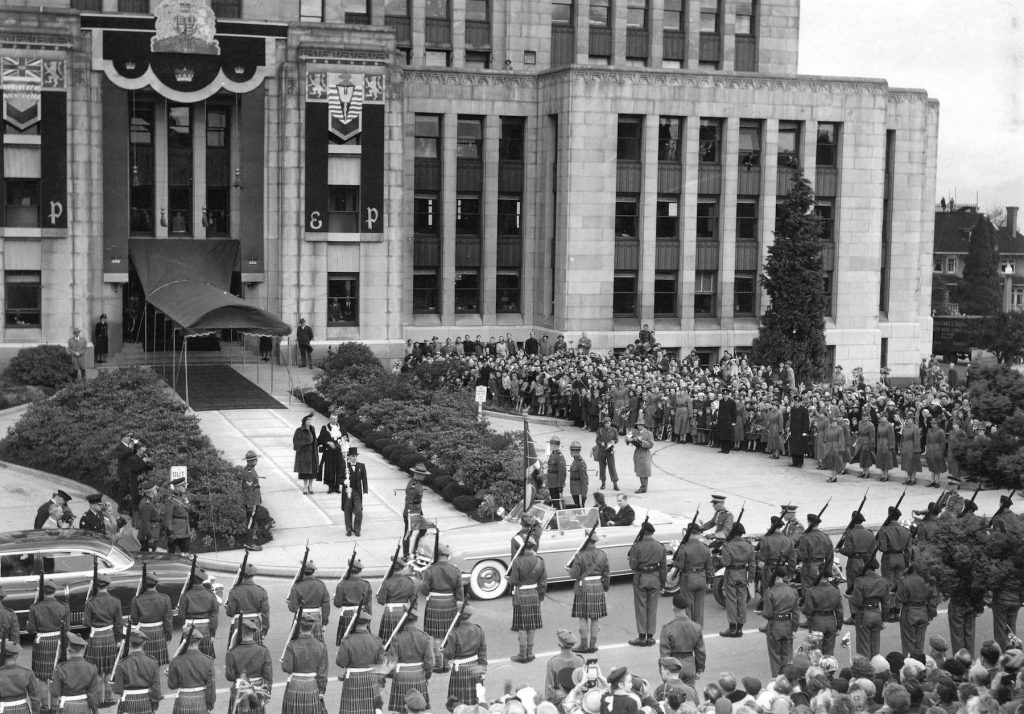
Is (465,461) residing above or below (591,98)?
below

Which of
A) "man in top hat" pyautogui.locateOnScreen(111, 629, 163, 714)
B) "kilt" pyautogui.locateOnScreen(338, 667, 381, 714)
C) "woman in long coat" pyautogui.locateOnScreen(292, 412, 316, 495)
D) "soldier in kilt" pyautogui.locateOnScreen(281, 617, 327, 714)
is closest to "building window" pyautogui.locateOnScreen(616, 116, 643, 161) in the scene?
"woman in long coat" pyautogui.locateOnScreen(292, 412, 316, 495)

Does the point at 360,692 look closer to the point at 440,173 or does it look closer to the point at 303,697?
the point at 303,697

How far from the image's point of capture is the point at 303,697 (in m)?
15.5

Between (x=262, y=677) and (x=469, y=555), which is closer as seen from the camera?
(x=262, y=677)

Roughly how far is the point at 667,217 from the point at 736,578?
108ft

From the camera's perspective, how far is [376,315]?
48.5 metres

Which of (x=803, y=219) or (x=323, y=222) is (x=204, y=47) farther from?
(x=803, y=219)

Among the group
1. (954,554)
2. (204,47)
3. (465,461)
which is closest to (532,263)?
(204,47)

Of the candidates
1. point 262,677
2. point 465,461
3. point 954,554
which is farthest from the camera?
point 465,461

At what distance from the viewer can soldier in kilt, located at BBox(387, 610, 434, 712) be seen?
632 inches

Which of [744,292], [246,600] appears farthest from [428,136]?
[246,600]

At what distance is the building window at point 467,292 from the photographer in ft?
176

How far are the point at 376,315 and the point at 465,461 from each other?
18.9 meters

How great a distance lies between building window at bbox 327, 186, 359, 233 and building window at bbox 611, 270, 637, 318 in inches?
385
